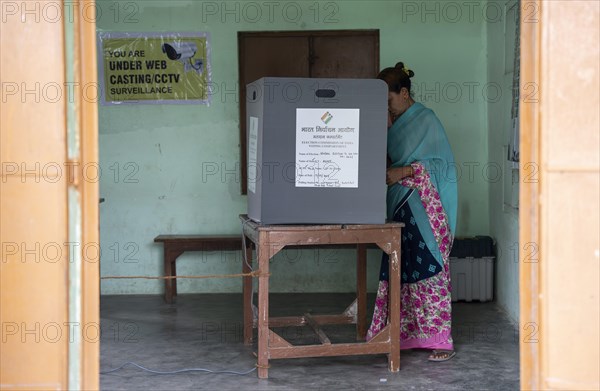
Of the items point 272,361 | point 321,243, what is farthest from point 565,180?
point 272,361

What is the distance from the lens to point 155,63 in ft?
22.2

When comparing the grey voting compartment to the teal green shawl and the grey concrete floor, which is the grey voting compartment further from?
the grey concrete floor

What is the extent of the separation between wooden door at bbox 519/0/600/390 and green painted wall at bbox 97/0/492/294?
3635 mm

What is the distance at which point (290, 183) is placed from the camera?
4379mm

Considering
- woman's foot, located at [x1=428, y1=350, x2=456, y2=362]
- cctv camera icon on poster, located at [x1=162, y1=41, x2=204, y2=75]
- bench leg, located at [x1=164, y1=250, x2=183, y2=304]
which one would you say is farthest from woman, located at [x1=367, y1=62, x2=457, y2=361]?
cctv camera icon on poster, located at [x1=162, y1=41, x2=204, y2=75]

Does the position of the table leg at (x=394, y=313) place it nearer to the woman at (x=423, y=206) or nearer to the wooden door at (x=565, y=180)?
the woman at (x=423, y=206)

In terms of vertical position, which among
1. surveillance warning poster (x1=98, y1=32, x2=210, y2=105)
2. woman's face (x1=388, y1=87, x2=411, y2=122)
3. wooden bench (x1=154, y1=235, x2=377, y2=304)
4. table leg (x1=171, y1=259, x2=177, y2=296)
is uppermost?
surveillance warning poster (x1=98, y1=32, x2=210, y2=105)

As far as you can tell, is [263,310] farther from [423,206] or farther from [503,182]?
[503,182]

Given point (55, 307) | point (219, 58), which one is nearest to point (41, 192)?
point (55, 307)

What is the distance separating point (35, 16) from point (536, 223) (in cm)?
192

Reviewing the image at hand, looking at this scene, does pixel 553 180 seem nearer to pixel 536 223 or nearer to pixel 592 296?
pixel 536 223

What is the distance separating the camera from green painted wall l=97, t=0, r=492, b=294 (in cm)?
675

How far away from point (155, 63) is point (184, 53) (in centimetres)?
24

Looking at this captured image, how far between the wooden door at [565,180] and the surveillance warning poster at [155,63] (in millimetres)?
4083
